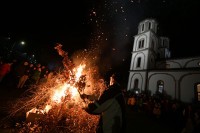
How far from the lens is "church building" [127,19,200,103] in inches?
792

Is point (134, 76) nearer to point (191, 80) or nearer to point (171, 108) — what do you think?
point (191, 80)

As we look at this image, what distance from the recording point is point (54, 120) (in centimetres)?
445

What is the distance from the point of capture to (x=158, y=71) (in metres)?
24.0

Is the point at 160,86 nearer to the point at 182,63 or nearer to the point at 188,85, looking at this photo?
the point at 188,85

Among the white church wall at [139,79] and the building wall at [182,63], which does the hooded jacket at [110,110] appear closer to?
the white church wall at [139,79]

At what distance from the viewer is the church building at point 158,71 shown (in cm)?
2012

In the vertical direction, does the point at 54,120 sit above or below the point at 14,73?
below

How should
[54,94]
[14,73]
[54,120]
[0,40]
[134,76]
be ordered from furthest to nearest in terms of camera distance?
[0,40]
[134,76]
[14,73]
[54,94]
[54,120]

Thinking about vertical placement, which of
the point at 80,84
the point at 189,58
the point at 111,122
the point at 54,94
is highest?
the point at 189,58

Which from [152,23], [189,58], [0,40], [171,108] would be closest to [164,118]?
[171,108]

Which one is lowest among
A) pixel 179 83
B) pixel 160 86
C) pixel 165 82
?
pixel 160 86

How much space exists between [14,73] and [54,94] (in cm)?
884

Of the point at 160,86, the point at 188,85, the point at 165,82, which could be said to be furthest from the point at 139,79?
the point at 188,85

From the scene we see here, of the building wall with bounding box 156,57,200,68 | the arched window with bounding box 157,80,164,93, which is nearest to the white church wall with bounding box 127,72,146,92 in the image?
the arched window with bounding box 157,80,164,93
